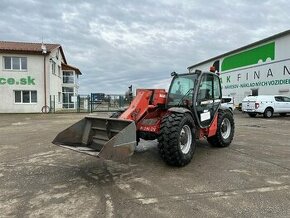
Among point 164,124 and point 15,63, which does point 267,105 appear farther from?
point 15,63

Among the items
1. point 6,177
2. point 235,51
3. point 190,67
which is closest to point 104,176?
point 6,177

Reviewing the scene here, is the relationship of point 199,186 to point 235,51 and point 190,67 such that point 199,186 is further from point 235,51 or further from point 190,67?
point 190,67

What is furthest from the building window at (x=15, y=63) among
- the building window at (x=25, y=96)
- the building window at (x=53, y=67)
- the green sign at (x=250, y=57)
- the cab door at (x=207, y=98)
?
the cab door at (x=207, y=98)

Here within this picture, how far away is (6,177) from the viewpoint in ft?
19.3

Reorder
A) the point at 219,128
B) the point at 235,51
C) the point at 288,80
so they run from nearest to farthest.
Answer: the point at 219,128, the point at 288,80, the point at 235,51

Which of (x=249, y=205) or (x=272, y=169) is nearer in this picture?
(x=249, y=205)

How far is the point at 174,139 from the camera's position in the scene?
6004mm

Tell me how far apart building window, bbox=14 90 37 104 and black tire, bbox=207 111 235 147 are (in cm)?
2244

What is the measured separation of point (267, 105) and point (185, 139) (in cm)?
1663

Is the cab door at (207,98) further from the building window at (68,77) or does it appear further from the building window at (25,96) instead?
the building window at (68,77)

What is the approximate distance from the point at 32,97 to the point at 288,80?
2176cm

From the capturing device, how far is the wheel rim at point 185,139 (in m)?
6.61

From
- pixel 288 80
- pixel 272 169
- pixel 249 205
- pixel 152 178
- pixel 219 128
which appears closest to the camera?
pixel 249 205

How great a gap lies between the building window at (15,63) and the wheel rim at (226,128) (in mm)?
22806
